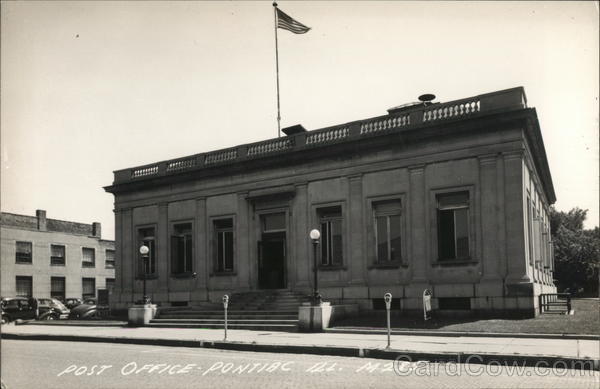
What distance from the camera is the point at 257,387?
9602mm

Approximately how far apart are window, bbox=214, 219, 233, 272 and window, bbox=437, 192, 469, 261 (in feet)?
36.7

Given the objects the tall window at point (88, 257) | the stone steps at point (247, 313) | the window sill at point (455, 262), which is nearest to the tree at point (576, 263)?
the window sill at point (455, 262)

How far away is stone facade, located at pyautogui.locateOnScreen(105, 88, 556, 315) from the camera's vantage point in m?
21.4

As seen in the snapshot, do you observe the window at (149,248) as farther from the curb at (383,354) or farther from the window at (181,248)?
the curb at (383,354)

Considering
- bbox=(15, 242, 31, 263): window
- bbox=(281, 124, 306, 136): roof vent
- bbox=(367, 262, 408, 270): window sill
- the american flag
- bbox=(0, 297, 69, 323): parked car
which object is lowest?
bbox=(0, 297, 69, 323): parked car

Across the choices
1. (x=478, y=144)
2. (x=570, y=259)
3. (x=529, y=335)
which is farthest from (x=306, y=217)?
(x=570, y=259)

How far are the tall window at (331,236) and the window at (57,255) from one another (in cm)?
3719

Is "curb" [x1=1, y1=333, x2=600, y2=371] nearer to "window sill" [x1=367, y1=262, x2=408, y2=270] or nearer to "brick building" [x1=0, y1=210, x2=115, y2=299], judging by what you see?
"window sill" [x1=367, y1=262, x2=408, y2=270]

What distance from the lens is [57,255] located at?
54.5 m

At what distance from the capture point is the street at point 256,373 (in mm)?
9898

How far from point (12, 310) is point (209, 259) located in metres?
15.3

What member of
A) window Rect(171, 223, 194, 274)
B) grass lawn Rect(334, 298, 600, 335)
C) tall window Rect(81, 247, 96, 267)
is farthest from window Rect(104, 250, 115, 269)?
grass lawn Rect(334, 298, 600, 335)

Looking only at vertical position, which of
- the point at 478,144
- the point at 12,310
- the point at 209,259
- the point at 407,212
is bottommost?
the point at 12,310

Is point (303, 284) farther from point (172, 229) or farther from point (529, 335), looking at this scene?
point (529, 335)
